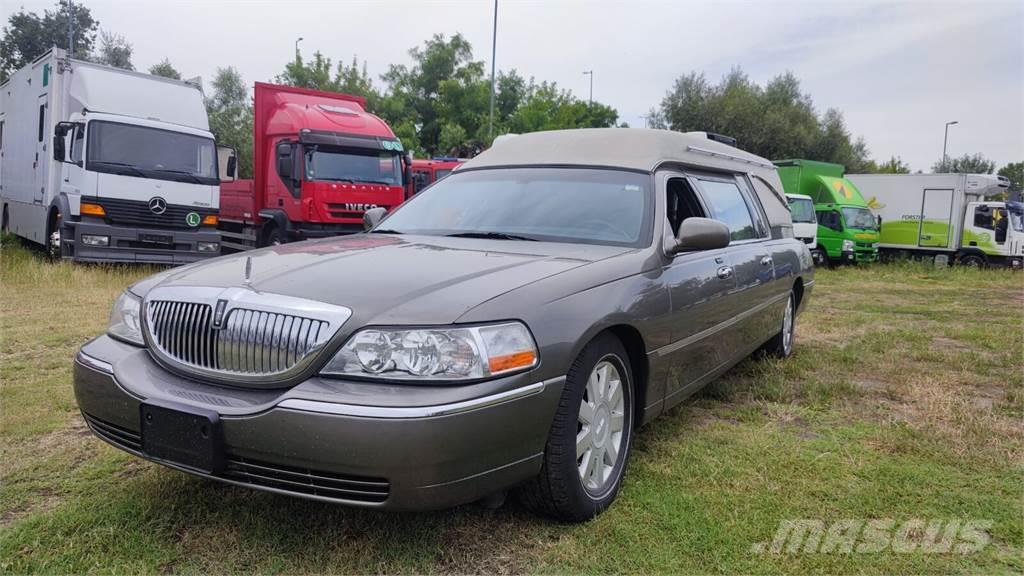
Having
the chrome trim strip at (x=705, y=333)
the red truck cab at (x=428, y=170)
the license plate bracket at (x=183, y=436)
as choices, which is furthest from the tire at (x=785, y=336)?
the red truck cab at (x=428, y=170)

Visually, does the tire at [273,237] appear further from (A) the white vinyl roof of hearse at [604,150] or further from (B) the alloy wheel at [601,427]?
(B) the alloy wheel at [601,427]

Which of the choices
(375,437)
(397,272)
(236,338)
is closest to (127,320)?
(236,338)

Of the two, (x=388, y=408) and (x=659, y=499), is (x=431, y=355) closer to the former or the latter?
(x=388, y=408)

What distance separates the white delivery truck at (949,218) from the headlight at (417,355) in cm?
2204

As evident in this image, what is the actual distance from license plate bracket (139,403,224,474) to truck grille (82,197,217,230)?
364 inches

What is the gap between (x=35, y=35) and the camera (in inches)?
1565

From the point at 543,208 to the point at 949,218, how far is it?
68.5 feet

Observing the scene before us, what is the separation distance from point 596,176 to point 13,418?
3.47 m

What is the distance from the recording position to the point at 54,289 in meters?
8.80

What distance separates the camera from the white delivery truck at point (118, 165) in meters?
10.3

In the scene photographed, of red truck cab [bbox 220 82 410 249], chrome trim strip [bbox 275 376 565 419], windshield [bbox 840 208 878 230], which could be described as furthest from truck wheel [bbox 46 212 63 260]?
windshield [bbox 840 208 878 230]

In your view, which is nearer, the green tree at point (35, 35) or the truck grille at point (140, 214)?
the truck grille at point (140, 214)

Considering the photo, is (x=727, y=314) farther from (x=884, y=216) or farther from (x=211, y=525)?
(x=884, y=216)

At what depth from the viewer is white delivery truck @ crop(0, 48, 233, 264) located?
10.3 meters
